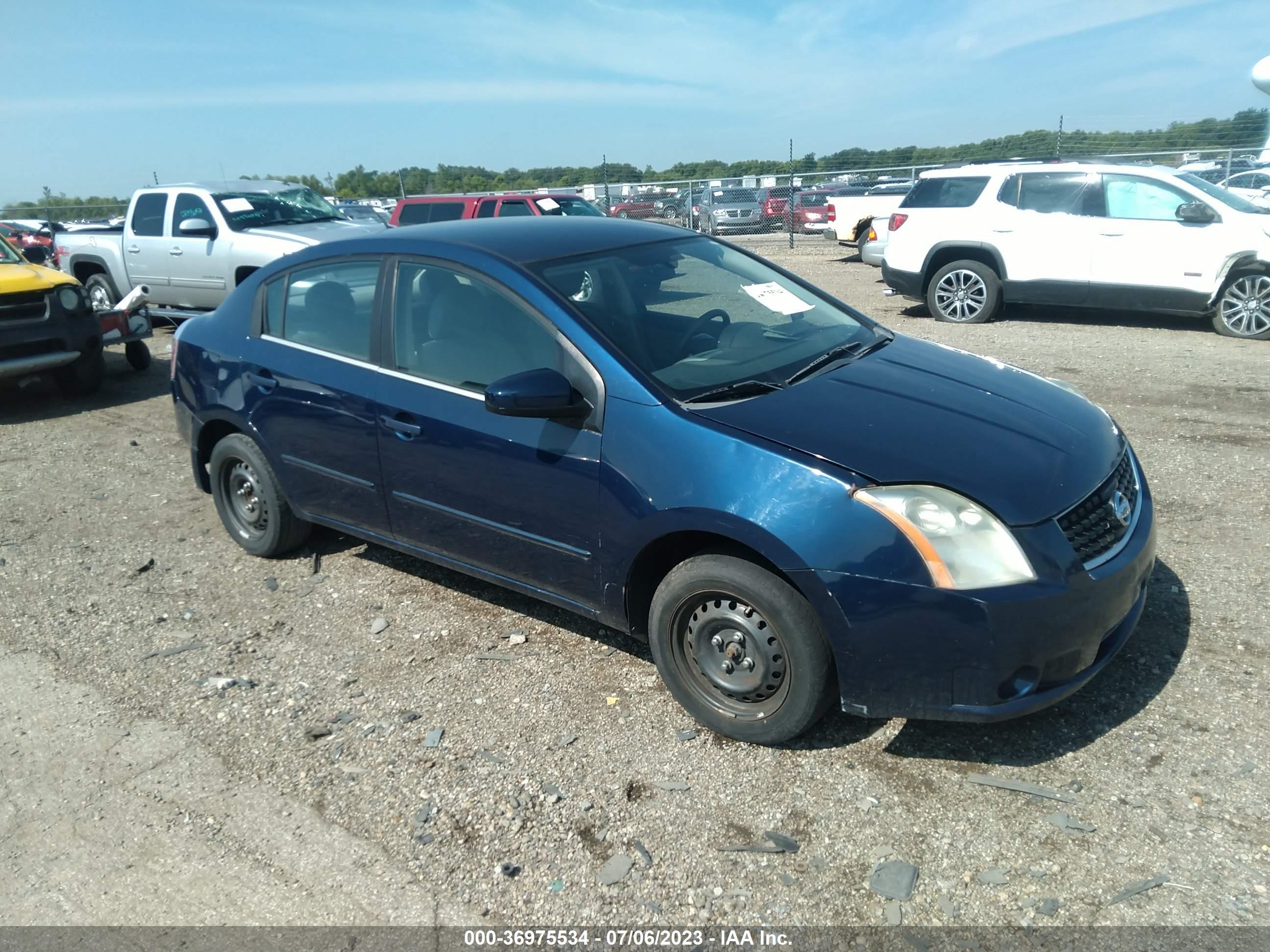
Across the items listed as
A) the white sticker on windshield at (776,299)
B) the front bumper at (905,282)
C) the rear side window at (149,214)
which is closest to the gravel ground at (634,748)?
the white sticker on windshield at (776,299)

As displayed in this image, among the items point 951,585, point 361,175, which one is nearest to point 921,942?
point 951,585

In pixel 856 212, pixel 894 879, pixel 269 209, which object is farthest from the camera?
pixel 856 212

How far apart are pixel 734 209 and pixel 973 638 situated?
912 inches

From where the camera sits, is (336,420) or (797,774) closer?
(797,774)

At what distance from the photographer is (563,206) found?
16.2m

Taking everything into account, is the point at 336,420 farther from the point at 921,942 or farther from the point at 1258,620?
the point at 1258,620

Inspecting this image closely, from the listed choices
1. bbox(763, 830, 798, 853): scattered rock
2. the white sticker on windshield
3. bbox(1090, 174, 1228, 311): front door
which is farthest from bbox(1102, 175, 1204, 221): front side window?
bbox(763, 830, 798, 853): scattered rock

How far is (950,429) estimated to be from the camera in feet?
10.7

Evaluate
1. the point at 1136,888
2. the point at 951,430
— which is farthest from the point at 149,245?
the point at 1136,888

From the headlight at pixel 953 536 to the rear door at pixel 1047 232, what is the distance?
8690mm

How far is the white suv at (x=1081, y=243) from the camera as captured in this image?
9.64m

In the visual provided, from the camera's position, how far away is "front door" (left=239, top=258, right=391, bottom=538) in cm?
→ 424

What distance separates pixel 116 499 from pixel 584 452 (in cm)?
438

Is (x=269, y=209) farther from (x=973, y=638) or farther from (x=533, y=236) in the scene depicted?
(x=973, y=638)
